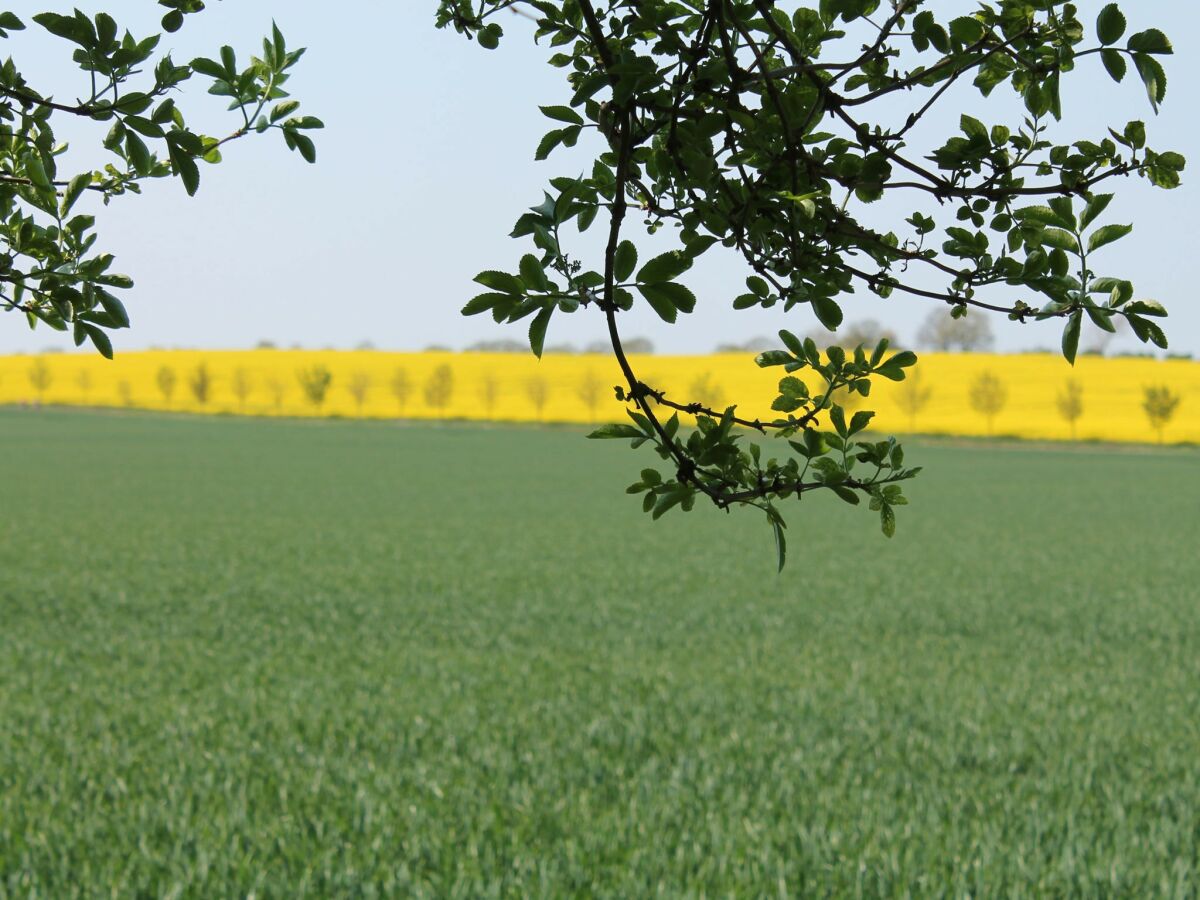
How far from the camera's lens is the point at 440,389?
117 meters

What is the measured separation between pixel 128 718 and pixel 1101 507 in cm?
3152

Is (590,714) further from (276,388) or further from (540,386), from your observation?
(276,388)

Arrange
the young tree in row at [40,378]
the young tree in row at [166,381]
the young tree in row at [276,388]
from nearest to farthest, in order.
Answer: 1. the young tree in row at [276,388]
2. the young tree in row at [166,381]
3. the young tree in row at [40,378]

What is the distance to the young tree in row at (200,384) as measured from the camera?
120438mm

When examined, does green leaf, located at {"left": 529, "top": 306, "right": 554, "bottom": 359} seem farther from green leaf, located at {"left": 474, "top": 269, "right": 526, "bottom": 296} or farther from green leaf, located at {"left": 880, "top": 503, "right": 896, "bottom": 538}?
green leaf, located at {"left": 880, "top": 503, "right": 896, "bottom": 538}

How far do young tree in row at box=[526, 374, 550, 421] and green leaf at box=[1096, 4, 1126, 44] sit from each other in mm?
106639

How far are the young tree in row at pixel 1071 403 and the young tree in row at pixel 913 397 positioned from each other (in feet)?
33.5

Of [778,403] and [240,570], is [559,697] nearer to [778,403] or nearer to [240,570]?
[778,403]

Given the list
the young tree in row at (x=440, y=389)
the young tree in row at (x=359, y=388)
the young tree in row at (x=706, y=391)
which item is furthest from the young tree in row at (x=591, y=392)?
the young tree in row at (x=359, y=388)

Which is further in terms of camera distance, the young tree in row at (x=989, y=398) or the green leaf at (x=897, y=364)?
the young tree in row at (x=989, y=398)

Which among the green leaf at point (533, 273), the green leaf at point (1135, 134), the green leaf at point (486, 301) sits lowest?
the green leaf at point (486, 301)

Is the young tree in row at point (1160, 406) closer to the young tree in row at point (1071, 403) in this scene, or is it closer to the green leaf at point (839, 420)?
the young tree in row at point (1071, 403)

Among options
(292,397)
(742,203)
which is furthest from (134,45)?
(292,397)

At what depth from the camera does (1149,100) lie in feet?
6.09
